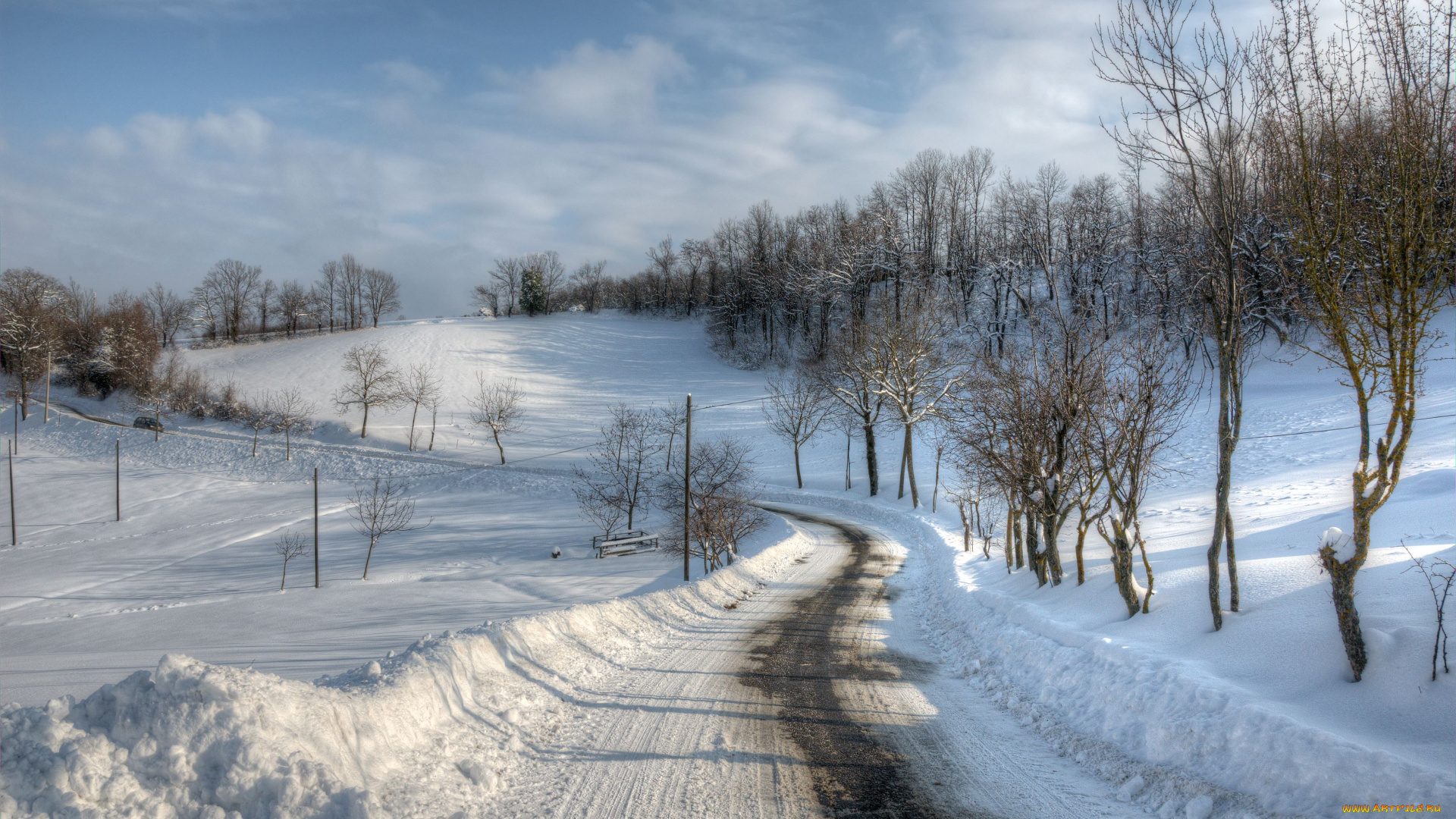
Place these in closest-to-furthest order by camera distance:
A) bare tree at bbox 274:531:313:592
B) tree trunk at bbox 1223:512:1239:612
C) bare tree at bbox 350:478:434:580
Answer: tree trunk at bbox 1223:512:1239:612, bare tree at bbox 274:531:313:592, bare tree at bbox 350:478:434:580

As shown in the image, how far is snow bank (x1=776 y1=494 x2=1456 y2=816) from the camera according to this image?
13.5 ft

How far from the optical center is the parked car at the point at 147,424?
170 feet

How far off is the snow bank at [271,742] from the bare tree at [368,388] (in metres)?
50.5

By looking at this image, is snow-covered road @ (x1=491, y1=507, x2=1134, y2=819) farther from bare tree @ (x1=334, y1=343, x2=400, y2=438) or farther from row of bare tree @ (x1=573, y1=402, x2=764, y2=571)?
bare tree @ (x1=334, y1=343, x2=400, y2=438)

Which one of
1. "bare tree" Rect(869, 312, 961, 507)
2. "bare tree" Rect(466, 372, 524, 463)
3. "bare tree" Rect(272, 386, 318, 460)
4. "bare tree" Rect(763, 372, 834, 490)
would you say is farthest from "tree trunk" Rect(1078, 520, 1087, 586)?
"bare tree" Rect(272, 386, 318, 460)

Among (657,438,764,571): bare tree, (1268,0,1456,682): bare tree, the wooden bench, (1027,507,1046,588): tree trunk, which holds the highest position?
(1268,0,1456,682): bare tree

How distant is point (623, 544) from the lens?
93.5ft

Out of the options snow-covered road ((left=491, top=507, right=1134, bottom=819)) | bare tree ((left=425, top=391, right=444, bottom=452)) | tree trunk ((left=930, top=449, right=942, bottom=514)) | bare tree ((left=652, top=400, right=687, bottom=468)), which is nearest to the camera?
snow-covered road ((left=491, top=507, right=1134, bottom=819))

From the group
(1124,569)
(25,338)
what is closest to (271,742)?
(1124,569)

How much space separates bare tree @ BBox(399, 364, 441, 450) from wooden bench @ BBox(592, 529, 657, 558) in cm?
2682

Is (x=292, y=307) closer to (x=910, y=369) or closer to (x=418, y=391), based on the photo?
(x=418, y=391)

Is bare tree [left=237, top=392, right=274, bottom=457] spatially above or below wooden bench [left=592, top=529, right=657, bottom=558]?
above

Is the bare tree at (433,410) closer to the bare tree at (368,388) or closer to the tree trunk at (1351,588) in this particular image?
the bare tree at (368,388)

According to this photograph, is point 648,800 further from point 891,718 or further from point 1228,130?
point 1228,130
